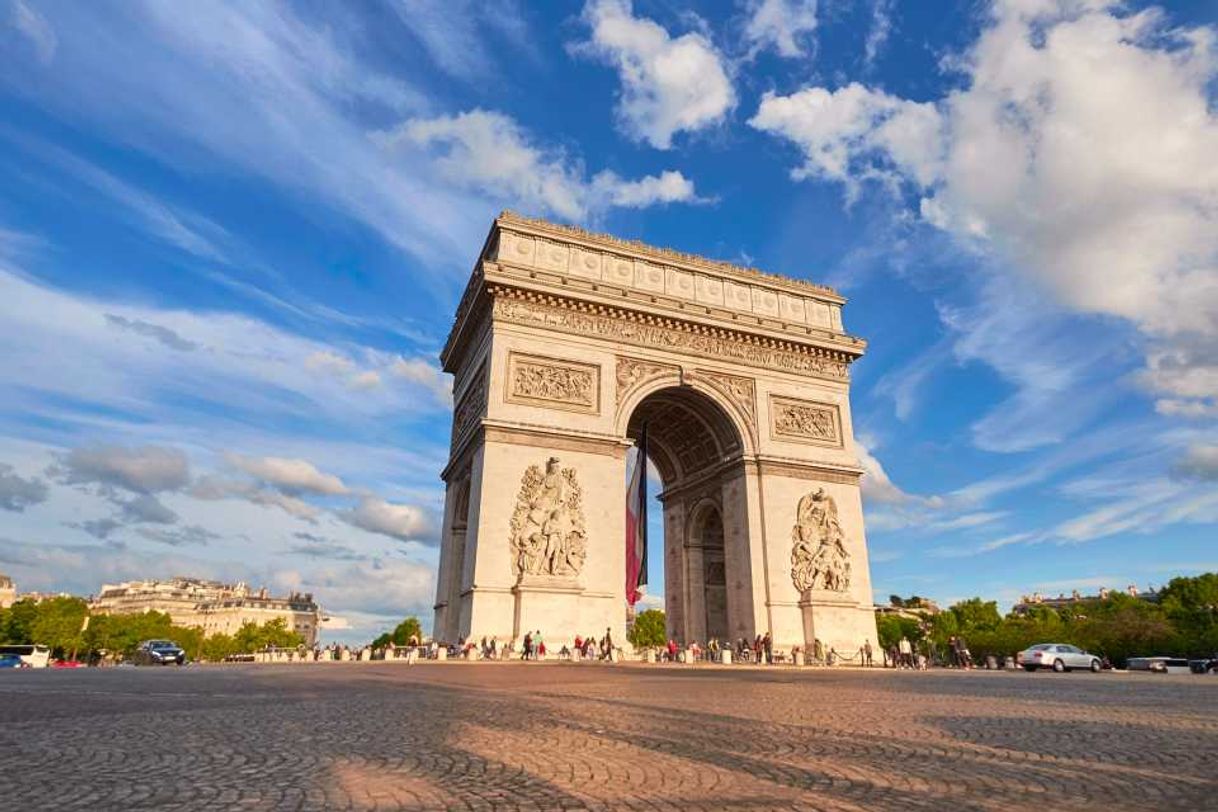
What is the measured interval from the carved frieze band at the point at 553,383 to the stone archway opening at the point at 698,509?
270 cm

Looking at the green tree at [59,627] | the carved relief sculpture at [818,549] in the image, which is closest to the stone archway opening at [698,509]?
the carved relief sculpture at [818,549]

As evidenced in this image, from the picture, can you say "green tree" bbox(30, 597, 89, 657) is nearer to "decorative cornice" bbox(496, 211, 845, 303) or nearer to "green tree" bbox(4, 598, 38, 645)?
"green tree" bbox(4, 598, 38, 645)

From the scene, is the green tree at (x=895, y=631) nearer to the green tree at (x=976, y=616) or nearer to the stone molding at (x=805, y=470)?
the green tree at (x=976, y=616)

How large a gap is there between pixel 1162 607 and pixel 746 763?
68198 millimetres

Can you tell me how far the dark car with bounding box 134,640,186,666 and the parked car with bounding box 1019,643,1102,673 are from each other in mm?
28479

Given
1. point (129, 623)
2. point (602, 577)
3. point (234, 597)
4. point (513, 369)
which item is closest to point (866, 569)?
point (602, 577)

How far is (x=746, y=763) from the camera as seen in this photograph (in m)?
3.85

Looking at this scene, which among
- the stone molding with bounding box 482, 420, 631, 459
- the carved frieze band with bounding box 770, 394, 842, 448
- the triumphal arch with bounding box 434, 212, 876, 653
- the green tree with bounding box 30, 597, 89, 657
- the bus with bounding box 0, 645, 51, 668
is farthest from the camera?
the green tree with bounding box 30, 597, 89, 657

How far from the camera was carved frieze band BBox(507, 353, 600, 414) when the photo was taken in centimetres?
2402

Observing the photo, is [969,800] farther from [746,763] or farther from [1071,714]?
[1071,714]

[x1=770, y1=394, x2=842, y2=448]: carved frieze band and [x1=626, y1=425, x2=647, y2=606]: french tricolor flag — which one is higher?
[x1=770, y1=394, x2=842, y2=448]: carved frieze band

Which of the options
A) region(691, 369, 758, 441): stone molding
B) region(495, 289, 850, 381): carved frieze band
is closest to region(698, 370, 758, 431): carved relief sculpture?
region(691, 369, 758, 441): stone molding

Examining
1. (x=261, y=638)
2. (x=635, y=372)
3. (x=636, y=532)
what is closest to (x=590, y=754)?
(x=635, y=372)

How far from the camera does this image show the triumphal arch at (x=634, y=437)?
22656 millimetres
